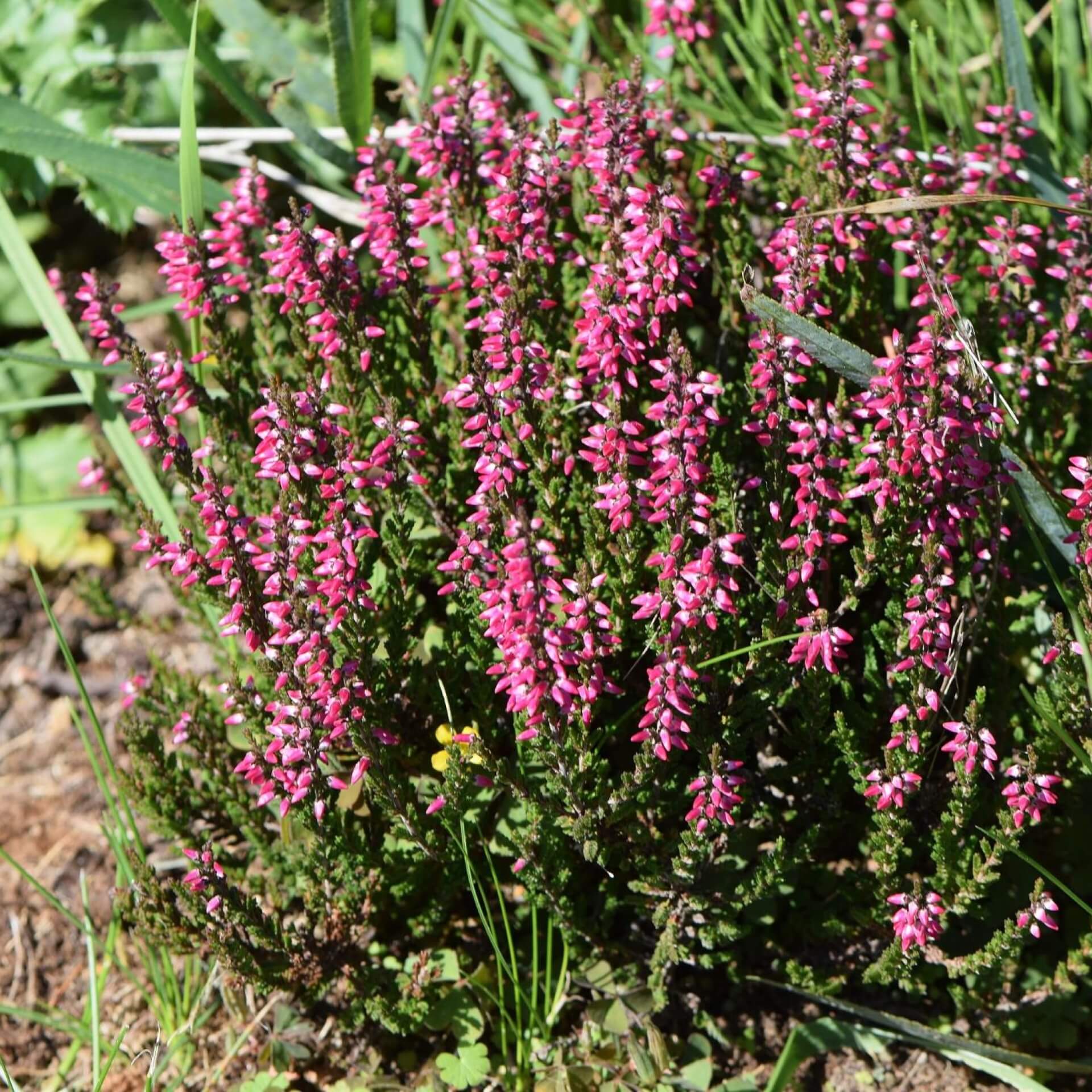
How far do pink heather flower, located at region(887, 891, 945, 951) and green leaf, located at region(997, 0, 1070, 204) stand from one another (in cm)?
183

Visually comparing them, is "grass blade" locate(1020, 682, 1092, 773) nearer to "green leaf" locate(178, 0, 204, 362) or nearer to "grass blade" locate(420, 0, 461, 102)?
"green leaf" locate(178, 0, 204, 362)

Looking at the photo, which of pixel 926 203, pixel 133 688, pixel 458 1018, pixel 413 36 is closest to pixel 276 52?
pixel 413 36

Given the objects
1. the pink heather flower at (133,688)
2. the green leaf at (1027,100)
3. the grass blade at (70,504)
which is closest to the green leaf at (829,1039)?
the pink heather flower at (133,688)

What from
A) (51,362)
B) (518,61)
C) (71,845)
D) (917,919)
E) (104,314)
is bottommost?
(71,845)

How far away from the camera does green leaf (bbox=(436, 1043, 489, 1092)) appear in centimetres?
257

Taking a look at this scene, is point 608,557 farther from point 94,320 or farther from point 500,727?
point 94,320

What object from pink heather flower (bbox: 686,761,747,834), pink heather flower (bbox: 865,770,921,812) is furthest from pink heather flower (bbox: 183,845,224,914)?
pink heather flower (bbox: 865,770,921,812)

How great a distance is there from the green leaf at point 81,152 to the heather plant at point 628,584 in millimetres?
640

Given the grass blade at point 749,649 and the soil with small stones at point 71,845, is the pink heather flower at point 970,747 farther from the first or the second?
the soil with small stones at point 71,845

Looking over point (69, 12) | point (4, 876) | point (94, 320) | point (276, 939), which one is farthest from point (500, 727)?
A: point (69, 12)

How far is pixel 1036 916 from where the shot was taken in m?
2.23

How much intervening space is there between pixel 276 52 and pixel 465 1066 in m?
3.07

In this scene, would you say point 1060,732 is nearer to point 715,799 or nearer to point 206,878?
point 715,799

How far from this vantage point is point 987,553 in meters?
2.38
